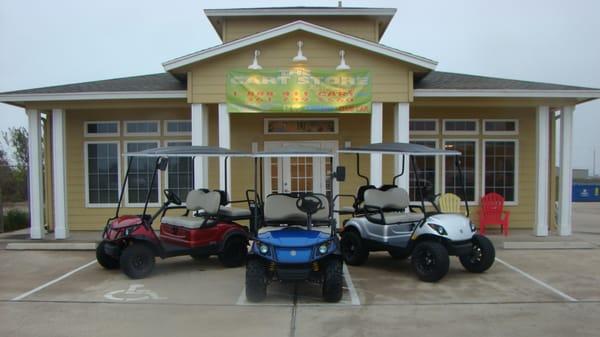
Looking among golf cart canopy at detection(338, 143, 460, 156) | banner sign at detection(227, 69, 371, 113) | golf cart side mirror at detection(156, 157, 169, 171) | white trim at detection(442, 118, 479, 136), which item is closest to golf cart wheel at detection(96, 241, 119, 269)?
golf cart side mirror at detection(156, 157, 169, 171)

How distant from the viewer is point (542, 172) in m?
9.52

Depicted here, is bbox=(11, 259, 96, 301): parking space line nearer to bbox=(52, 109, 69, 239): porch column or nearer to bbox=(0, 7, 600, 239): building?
bbox=(52, 109, 69, 239): porch column

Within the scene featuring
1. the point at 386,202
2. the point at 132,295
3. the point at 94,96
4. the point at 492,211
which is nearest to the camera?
the point at 132,295

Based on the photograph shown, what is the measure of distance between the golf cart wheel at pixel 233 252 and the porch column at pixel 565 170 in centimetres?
663

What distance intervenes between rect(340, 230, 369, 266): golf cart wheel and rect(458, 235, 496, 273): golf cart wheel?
148cm

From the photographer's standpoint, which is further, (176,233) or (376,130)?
(376,130)

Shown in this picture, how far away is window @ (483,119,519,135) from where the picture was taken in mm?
10953

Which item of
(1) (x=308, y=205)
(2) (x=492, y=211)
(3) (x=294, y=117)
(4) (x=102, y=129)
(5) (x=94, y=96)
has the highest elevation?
(5) (x=94, y=96)

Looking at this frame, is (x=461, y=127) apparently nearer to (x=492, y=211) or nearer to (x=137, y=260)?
(x=492, y=211)

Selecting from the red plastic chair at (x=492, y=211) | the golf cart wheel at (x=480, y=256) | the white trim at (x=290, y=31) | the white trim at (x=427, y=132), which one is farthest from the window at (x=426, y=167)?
the golf cart wheel at (x=480, y=256)

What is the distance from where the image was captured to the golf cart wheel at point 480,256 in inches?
268

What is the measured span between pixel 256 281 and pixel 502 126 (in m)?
7.95

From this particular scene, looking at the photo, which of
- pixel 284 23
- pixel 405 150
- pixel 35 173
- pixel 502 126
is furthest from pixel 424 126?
pixel 35 173

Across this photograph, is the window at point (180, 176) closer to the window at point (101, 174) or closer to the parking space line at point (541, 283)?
the window at point (101, 174)
